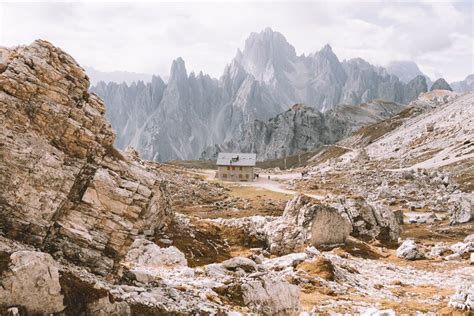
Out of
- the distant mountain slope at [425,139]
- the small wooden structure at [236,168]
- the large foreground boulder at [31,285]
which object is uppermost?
the distant mountain slope at [425,139]

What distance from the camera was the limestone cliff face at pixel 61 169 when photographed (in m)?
13.4

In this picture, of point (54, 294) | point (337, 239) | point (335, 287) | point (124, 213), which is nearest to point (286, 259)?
point (335, 287)

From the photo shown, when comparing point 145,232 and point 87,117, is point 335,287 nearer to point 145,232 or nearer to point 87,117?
point 145,232

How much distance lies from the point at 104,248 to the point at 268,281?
23.9 ft

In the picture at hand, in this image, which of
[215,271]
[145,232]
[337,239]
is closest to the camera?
[215,271]

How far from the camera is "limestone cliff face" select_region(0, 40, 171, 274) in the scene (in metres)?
13.4

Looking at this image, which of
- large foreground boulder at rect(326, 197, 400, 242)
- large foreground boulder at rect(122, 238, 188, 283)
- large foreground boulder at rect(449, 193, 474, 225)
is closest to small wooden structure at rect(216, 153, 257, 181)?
large foreground boulder at rect(449, 193, 474, 225)

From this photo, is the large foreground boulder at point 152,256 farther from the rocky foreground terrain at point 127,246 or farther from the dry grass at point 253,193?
the dry grass at point 253,193

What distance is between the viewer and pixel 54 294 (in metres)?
11.0

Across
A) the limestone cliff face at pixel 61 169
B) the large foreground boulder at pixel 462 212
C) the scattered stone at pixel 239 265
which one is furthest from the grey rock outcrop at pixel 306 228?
the limestone cliff face at pixel 61 169

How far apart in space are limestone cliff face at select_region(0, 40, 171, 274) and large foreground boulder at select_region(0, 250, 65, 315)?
2495 millimetres

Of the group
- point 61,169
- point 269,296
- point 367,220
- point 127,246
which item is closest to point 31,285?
point 61,169

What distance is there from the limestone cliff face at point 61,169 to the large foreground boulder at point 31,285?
249 centimetres

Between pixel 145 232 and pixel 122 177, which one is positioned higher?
pixel 122 177
